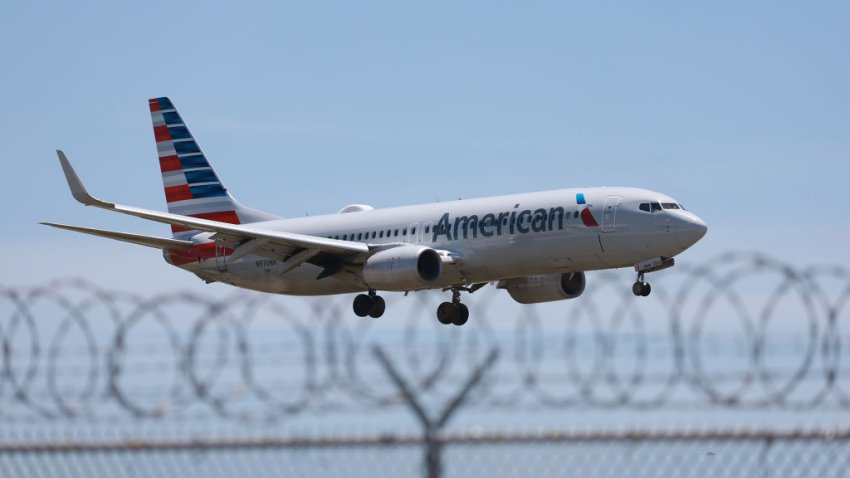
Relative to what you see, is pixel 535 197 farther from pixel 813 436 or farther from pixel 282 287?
pixel 813 436

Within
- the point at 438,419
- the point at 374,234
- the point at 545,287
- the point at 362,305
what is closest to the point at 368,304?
the point at 362,305

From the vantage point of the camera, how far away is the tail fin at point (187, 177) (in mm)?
61963

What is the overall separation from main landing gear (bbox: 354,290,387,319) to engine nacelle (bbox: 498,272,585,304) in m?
4.98

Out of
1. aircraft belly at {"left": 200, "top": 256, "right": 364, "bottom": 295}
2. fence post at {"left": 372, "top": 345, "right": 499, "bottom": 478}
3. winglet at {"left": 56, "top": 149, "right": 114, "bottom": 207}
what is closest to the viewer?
fence post at {"left": 372, "top": 345, "right": 499, "bottom": 478}

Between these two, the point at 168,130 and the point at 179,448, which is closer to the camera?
the point at 179,448

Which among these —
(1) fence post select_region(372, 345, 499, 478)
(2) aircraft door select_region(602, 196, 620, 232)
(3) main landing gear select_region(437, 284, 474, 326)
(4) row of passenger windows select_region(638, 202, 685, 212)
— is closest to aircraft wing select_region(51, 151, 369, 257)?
(3) main landing gear select_region(437, 284, 474, 326)

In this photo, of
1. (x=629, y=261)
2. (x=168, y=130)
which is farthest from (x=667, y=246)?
(x=168, y=130)

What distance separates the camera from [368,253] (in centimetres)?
4975

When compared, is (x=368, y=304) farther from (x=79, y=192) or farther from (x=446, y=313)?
(x=79, y=192)

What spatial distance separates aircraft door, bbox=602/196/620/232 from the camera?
45513mm

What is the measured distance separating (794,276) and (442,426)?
6170 millimetres

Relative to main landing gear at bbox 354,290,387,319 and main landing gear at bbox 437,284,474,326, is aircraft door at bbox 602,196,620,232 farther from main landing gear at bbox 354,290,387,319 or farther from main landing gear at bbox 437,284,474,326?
main landing gear at bbox 354,290,387,319

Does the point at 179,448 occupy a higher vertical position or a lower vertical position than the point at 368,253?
higher

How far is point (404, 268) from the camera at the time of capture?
4728 centimetres
